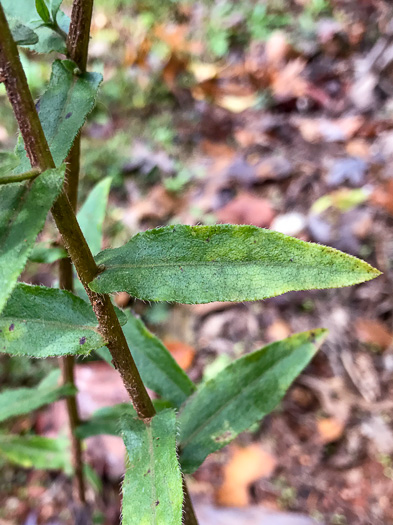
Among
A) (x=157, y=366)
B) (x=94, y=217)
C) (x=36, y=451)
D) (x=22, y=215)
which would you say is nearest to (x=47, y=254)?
(x=94, y=217)

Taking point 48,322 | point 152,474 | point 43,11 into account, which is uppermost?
point 43,11

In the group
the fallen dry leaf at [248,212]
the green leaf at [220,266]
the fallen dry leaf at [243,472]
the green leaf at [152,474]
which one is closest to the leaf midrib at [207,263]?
the green leaf at [220,266]

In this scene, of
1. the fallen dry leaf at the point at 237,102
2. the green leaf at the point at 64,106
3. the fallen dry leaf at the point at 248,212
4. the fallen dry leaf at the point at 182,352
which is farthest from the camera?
the fallen dry leaf at the point at 237,102

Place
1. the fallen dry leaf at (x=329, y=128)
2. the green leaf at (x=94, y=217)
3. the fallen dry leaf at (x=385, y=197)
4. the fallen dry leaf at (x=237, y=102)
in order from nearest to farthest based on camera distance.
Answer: the green leaf at (x=94, y=217) < the fallen dry leaf at (x=385, y=197) < the fallen dry leaf at (x=329, y=128) < the fallen dry leaf at (x=237, y=102)

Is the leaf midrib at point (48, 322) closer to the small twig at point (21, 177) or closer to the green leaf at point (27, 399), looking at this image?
the small twig at point (21, 177)

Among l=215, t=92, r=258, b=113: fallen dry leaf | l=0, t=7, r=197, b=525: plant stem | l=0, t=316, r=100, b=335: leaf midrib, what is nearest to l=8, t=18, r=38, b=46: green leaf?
l=0, t=7, r=197, b=525: plant stem

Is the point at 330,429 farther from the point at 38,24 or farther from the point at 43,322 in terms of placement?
the point at 38,24
